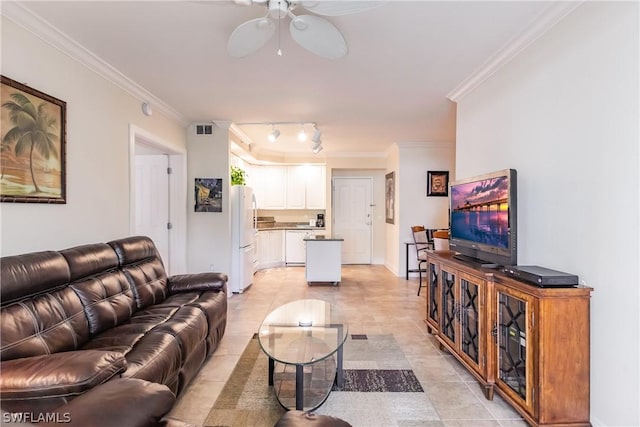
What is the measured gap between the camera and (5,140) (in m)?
1.98

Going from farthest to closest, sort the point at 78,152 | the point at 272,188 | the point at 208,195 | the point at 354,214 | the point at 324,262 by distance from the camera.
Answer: the point at 354,214 → the point at 272,188 → the point at 324,262 → the point at 208,195 → the point at 78,152

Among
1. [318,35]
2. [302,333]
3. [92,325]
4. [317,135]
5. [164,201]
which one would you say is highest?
[317,135]

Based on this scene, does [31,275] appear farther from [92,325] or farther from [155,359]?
[155,359]

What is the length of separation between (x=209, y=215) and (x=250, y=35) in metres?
3.30

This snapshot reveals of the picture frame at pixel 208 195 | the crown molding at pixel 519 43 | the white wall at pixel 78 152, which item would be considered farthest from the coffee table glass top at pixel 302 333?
the crown molding at pixel 519 43

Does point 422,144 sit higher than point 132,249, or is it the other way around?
point 422,144

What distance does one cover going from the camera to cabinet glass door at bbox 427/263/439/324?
121 inches

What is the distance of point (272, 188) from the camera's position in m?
7.45

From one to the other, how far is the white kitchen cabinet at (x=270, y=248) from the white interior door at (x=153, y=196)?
2400 millimetres

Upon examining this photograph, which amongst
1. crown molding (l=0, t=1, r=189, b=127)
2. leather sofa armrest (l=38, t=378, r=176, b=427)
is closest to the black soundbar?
leather sofa armrest (l=38, t=378, r=176, b=427)

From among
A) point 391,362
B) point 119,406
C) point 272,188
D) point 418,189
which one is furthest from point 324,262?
point 119,406

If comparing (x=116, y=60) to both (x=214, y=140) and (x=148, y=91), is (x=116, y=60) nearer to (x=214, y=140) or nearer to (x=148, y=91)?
(x=148, y=91)

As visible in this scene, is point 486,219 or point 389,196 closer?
point 486,219

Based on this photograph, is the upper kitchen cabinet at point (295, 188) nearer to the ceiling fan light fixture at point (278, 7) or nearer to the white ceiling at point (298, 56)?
the white ceiling at point (298, 56)
